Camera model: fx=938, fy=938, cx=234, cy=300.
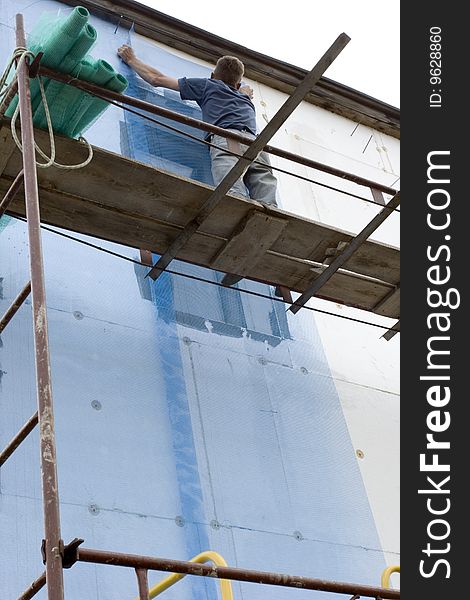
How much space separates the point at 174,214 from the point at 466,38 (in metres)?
2.30

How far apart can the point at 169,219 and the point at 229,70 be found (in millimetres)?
2198

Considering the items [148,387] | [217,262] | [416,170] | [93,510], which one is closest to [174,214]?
[217,262]

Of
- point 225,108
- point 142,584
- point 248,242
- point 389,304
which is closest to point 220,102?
point 225,108

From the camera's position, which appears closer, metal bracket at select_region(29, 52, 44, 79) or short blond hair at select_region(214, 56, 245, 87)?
metal bracket at select_region(29, 52, 44, 79)

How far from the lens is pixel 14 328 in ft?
19.9

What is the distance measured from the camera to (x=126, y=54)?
8.38 metres

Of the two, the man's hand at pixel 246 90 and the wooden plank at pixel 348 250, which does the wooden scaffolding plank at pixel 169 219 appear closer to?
the wooden plank at pixel 348 250

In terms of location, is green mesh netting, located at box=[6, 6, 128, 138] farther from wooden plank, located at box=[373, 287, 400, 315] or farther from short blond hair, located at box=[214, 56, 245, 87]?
wooden plank, located at box=[373, 287, 400, 315]

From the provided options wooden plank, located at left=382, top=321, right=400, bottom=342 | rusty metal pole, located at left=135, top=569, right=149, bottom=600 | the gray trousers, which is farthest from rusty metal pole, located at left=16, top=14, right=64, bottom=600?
wooden plank, located at left=382, top=321, right=400, bottom=342

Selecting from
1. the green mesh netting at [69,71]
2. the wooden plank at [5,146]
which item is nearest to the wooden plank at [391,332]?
the green mesh netting at [69,71]

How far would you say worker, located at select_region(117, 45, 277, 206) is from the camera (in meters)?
7.35

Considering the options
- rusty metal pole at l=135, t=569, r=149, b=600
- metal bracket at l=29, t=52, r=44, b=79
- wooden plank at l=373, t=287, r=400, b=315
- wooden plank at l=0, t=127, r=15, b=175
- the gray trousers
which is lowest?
rusty metal pole at l=135, t=569, r=149, b=600

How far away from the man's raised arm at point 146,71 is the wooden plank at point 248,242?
204cm

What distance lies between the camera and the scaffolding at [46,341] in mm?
3330
